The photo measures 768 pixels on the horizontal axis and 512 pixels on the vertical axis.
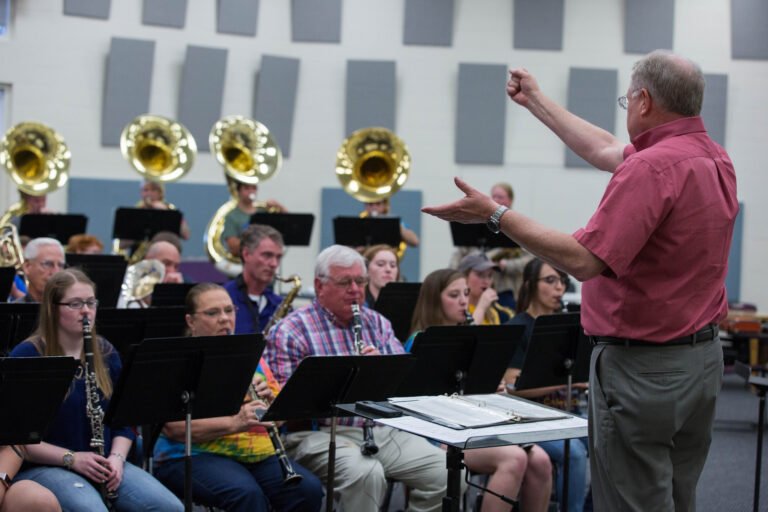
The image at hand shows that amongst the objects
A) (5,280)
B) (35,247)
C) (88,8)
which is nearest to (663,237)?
(5,280)

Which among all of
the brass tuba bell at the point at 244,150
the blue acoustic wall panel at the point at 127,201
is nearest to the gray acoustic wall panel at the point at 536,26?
the brass tuba bell at the point at 244,150

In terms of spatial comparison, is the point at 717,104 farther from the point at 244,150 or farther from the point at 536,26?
the point at 244,150

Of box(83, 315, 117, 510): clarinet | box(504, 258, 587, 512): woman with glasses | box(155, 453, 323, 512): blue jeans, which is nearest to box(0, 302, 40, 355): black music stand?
box(83, 315, 117, 510): clarinet

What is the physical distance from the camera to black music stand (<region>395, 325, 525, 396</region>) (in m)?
4.37

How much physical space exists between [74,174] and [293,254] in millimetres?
2606

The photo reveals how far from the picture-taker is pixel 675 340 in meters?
2.72

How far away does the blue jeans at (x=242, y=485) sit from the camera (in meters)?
4.10

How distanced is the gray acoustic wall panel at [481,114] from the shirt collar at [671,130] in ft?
29.4

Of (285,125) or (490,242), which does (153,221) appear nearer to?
(490,242)

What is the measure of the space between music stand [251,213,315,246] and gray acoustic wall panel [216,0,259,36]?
4.23 m

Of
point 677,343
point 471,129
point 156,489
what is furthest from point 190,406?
point 471,129

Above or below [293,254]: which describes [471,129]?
above

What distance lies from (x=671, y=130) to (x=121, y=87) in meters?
9.07

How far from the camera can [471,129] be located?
38.5 ft
